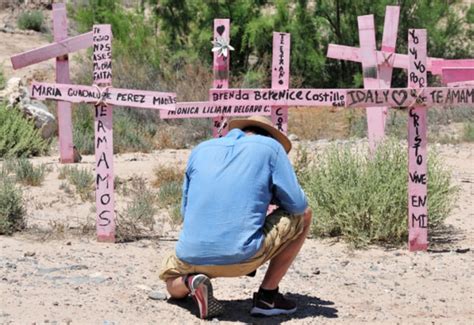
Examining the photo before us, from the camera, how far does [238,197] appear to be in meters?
5.93

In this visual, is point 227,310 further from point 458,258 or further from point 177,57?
point 177,57

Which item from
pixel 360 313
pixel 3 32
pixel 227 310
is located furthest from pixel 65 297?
pixel 3 32

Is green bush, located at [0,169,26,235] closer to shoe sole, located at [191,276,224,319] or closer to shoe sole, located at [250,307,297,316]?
shoe sole, located at [191,276,224,319]

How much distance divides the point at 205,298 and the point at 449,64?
3.97m

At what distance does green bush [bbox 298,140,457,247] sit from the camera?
321 inches

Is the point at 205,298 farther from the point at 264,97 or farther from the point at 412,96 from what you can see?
the point at 264,97

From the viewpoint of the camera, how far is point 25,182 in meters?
10.6

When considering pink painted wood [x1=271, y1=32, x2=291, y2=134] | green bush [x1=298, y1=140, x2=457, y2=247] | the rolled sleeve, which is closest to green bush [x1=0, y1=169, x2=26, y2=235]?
pink painted wood [x1=271, y1=32, x2=291, y2=134]

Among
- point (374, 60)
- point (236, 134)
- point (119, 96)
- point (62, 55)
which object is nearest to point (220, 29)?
point (119, 96)

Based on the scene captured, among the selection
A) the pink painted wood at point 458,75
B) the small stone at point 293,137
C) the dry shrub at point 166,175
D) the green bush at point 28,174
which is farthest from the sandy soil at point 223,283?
the small stone at point 293,137

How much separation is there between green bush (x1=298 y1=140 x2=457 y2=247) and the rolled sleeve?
2.22 meters

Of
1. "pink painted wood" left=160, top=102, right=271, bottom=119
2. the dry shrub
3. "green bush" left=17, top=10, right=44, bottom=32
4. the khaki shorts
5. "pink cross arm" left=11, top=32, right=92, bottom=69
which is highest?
"green bush" left=17, top=10, right=44, bottom=32

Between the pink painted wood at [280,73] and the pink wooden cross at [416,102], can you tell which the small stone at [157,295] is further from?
the pink painted wood at [280,73]

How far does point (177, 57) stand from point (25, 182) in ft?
29.0
